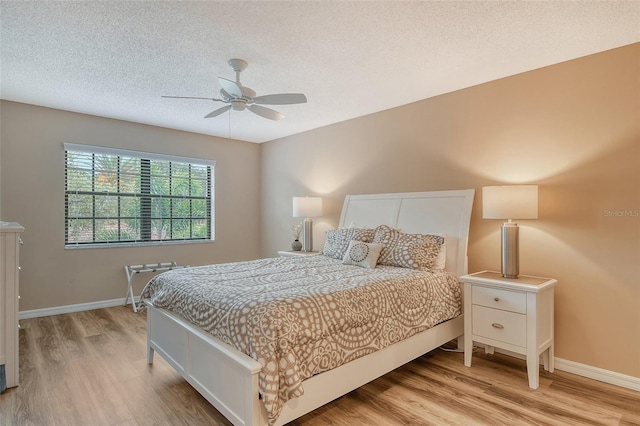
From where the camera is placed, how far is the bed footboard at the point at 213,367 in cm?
176

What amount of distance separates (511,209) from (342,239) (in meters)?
1.66

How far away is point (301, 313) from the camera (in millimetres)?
1936

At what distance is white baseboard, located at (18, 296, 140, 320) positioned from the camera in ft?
13.1

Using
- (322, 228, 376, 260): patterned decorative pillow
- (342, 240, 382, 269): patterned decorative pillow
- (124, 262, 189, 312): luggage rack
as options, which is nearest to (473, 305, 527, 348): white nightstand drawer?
(342, 240, 382, 269): patterned decorative pillow

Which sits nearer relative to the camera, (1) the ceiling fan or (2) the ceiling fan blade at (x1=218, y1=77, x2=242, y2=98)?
(2) the ceiling fan blade at (x1=218, y1=77, x2=242, y2=98)

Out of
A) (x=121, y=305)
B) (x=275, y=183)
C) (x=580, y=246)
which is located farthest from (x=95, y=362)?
(x=580, y=246)

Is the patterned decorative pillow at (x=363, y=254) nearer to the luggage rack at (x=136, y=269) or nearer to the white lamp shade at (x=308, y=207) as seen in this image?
the white lamp shade at (x=308, y=207)

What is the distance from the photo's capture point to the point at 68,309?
4.23 m

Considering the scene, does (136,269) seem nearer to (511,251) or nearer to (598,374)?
(511,251)

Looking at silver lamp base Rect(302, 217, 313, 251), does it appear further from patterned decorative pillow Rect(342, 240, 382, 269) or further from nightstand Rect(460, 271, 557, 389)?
nightstand Rect(460, 271, 557, 389)

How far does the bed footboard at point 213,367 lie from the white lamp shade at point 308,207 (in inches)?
90.6

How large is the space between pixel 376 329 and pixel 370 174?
92.3 inches

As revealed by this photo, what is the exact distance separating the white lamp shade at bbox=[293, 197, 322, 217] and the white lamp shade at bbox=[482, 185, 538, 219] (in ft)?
7.75

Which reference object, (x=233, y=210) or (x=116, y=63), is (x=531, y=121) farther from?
(x=233, y=210)
